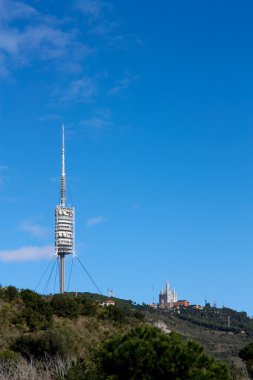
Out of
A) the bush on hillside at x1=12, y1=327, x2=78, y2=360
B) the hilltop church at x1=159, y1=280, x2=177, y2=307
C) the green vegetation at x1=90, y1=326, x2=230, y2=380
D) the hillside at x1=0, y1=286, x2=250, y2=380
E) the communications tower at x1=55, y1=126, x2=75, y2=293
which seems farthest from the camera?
the hilltop church at x1=159, y1=280, x2=177, y2=307

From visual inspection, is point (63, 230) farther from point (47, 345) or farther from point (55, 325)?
point (47, 345)

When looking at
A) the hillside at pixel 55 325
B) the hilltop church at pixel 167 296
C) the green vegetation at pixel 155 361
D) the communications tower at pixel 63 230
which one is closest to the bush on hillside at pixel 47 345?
the hillside at pixel 55 325

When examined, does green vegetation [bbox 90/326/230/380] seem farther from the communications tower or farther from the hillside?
the communications tower

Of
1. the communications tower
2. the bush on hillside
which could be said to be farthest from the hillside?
the communications tower

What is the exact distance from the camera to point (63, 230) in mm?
74625

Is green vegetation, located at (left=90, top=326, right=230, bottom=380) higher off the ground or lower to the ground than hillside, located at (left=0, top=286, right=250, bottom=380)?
lower

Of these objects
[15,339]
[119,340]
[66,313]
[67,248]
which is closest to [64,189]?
[67,248]

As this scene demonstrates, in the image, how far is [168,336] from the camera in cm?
1623

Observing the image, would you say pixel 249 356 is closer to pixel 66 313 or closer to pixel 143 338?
pixel 66 313

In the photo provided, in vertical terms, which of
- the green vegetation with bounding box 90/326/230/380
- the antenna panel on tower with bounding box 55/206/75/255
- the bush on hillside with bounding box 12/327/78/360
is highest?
the antenna panel on tower with bounding box 55/206/75/255

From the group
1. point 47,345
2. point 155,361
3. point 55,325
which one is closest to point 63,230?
point 55,325

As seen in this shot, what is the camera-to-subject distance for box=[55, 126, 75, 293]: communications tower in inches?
2906

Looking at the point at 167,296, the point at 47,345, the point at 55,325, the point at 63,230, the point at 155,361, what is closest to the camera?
the point at 155,361

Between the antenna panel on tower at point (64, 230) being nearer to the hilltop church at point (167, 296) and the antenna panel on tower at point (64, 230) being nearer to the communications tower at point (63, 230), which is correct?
the communications tower at point (63, 230)
